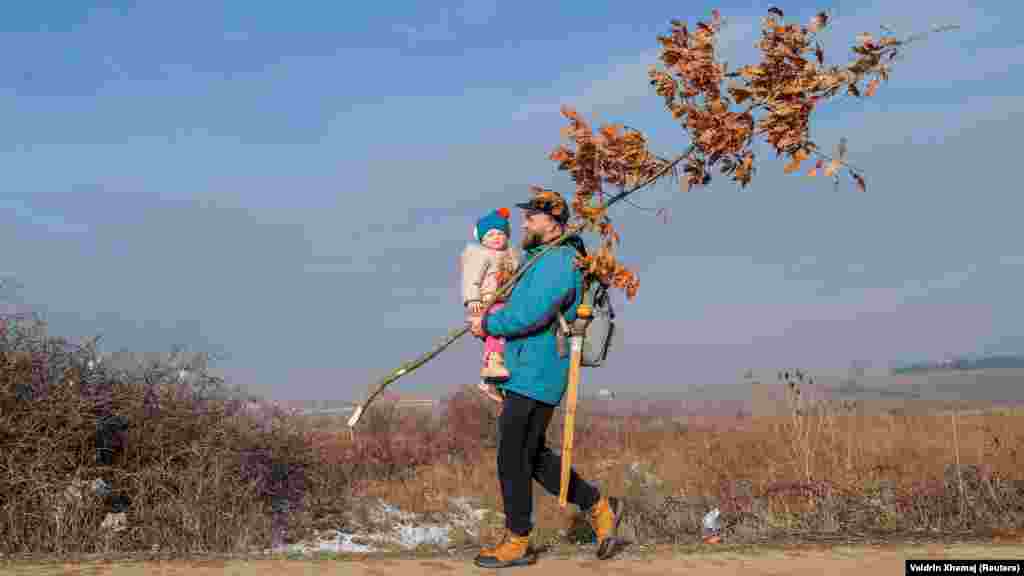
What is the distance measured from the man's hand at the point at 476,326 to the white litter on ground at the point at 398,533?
4.45 m

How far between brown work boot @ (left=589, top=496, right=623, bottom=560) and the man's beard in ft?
5.22

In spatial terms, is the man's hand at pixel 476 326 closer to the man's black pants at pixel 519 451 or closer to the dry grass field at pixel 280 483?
the man's black pants at pixel 519 451

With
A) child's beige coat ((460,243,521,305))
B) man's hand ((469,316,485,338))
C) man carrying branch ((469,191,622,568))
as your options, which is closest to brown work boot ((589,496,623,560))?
man carrying branch ((469,191,622,568))

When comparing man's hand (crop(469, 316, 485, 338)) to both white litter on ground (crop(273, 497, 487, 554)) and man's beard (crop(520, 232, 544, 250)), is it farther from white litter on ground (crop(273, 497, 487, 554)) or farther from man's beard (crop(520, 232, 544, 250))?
white litter on ground (crop(273, 497, 487, 554))

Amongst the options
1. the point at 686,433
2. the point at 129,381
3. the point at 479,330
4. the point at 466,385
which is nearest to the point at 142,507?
the point at 129,381

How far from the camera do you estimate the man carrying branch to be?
16.9 feet

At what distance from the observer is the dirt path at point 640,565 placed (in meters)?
→ 4.93

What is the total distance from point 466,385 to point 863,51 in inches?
493

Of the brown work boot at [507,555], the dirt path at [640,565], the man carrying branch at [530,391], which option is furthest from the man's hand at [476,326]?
the dirt path at [640,565]

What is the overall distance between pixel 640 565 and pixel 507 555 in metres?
0.75

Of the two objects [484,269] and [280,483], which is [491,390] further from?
[280,483]

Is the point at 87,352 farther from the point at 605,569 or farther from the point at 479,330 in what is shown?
the point at 605,569

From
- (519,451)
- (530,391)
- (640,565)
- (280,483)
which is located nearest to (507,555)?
(519,451)

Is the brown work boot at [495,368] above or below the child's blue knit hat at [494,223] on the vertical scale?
below
